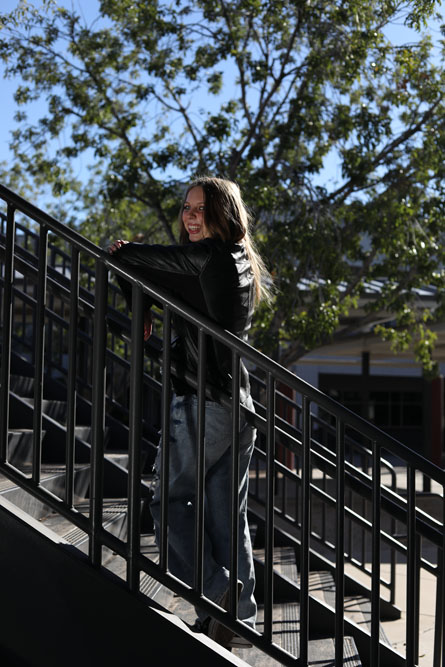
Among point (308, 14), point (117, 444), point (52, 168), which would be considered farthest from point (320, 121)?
point (117, 444)

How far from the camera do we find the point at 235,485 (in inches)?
92.3

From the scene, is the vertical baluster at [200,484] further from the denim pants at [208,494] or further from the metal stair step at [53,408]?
the metal stair step at [53,408]

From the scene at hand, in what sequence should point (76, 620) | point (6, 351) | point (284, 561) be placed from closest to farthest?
point (76, 620)
point (6, 351)
point (284, 561)

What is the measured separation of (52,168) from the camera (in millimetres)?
10211

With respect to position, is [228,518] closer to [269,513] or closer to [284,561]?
[269,513]

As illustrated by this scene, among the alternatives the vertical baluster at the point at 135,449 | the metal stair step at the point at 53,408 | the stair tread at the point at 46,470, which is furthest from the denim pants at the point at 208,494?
the metal stair step at the point at 53,408

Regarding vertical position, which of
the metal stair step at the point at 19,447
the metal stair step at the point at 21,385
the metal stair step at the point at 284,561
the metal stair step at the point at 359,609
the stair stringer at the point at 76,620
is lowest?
the metal stair step at the point at 359,609

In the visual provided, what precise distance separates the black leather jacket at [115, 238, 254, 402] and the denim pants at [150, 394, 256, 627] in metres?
0.10

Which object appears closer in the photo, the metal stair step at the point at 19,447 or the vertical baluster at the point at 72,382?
the vertical baluster at the point at 72,382

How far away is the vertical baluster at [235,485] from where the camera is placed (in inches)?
91.4

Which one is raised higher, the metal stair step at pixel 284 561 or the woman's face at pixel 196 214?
the woman's face at pixel 196 214

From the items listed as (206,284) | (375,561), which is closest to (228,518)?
(375,561)

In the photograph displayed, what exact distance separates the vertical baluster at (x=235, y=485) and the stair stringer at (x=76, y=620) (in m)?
0.18

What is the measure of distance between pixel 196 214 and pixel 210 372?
1.92 feet
